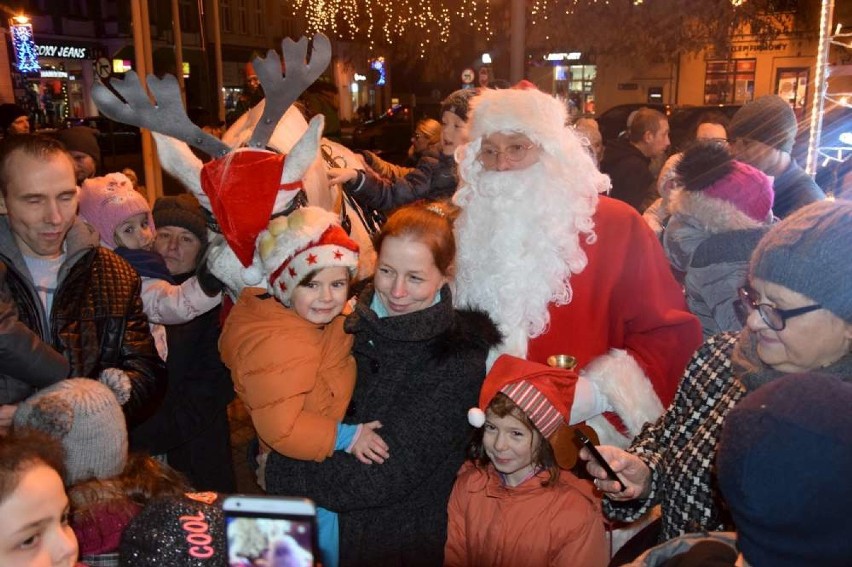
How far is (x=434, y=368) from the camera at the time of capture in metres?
2.49

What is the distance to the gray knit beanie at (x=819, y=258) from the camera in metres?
1.76

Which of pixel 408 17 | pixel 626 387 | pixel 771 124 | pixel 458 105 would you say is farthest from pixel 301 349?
pixel 408 17

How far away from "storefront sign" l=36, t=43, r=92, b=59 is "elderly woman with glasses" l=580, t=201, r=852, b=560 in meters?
37.3

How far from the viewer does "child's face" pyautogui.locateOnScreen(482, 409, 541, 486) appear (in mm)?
2566

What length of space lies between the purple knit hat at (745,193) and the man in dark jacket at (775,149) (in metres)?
1.14

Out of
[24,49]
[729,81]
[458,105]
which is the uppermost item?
[24,49]

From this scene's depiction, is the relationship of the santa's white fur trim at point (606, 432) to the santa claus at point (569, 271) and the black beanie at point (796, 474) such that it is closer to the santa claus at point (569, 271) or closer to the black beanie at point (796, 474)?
the santa claus at point (569, 271)

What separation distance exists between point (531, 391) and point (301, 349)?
0.79 meters

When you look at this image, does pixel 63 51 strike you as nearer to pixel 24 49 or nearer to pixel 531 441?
pixel 24 49

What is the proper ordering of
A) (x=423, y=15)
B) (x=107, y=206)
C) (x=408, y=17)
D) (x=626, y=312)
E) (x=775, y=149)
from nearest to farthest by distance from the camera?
Result: 1. (x=626, y=312)
2. (x=107, y=206)
3. (x=775, y=149)
4. (x=423, y=15)
5. (x=408, y=17)

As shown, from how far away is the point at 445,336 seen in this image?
2.53 meters

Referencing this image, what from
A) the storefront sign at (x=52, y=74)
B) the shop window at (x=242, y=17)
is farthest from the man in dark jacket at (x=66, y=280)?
the shop window at (x=242, y=17)

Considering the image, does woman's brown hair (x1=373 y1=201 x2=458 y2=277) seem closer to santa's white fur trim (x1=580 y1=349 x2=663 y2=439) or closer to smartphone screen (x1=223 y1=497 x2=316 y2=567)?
santa's white fur trim (x1=580 y1=349 x2=663 y2=439)

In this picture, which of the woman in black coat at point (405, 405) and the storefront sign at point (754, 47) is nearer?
the woman in black coat at point (405, 405)
